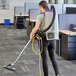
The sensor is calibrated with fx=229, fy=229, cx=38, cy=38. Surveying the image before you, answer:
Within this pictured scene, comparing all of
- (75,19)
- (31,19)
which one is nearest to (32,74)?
(75,19)

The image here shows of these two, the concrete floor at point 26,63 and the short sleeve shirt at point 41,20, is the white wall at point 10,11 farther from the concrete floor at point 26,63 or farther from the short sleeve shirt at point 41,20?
the short sleeve shirt at point 41,20

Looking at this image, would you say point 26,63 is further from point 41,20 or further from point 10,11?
point 10,11

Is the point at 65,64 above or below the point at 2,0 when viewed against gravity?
below

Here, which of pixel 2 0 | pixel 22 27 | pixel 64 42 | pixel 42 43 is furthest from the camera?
pixel 2 0

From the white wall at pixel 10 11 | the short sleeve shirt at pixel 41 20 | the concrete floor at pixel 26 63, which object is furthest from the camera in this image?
the white wall at pixel 10 11

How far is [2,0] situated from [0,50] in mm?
6772

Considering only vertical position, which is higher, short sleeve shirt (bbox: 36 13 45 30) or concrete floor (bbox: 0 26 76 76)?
short sleeve shirt (bbox: 36 13 45 30)

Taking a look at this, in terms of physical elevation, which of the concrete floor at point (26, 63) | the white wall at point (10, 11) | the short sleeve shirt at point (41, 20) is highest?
the white wall at point (10, 11)

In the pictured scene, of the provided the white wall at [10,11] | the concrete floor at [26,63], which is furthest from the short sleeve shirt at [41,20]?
the white wall at [10,11]

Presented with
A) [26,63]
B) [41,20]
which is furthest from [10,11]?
[41,20]

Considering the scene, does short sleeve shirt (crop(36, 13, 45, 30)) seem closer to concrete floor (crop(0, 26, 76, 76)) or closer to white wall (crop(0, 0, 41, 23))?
concrete floor (crop(0, 26, 76, 76))

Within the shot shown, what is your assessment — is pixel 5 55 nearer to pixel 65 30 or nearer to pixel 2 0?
pixel 65 30

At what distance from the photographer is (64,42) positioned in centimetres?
478

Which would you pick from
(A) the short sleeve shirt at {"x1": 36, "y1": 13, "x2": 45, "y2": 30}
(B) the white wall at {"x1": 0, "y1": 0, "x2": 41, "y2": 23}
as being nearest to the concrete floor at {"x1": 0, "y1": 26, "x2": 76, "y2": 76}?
(A) the short sleeve shirt at {"x1": 36, "y1": 13, "x2": 45, "y2": 30}
